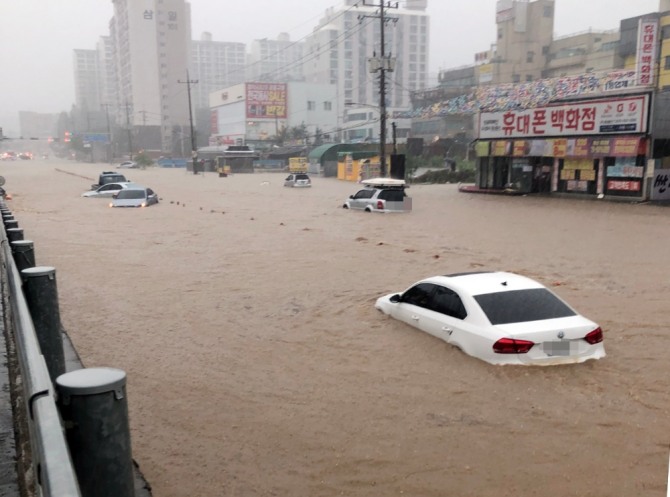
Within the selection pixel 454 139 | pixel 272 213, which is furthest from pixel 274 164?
pixel 272 213

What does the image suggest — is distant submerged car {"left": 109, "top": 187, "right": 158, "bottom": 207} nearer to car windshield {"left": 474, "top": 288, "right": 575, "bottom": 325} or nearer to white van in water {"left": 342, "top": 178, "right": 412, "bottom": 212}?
white van in water {"left": 342, "top": 178, "right": 412, "bottom": 212}

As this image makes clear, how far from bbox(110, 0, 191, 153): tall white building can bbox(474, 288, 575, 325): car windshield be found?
142771 millimetres

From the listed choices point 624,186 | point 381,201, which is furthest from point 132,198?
point 624,186

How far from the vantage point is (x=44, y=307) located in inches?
180

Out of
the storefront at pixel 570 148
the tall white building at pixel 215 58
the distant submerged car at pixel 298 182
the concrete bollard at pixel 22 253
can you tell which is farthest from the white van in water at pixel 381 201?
the tall white building at pixel 215 58

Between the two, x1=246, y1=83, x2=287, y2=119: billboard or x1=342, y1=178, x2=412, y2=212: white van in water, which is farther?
x1=246, y1=83, x2=287, y2=119: billboard

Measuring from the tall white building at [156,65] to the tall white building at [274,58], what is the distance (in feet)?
57.5

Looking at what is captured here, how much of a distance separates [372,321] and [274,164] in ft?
261

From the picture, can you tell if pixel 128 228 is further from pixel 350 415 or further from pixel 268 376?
pixel 350 415

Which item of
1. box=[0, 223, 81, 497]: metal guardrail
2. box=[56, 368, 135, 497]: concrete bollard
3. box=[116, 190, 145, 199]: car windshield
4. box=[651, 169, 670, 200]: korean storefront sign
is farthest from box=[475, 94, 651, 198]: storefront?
box=[0, 223, 81, 497]: metal guardrail

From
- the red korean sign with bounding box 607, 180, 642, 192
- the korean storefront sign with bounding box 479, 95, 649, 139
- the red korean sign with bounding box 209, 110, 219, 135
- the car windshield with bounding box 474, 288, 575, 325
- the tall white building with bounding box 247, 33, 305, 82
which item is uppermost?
the tall white building with bounding box 247, 33, 305, 82

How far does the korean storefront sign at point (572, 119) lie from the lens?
30469mm

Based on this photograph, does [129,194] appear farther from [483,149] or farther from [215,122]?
[215,122]

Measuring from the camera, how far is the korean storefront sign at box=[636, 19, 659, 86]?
132 ft
